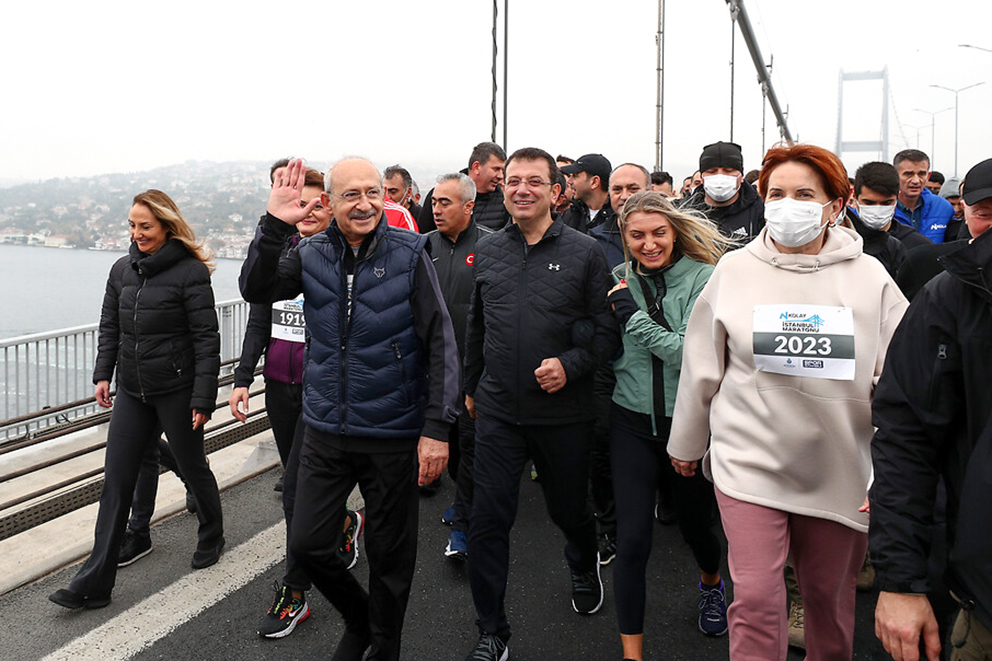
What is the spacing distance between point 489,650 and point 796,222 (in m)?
2.06

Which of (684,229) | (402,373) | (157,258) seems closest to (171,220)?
(157,258)

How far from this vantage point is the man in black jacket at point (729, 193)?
5426 mm

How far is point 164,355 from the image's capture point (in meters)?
4.17

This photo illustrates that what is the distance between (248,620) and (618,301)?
87.1 inches

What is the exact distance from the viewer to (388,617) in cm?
324

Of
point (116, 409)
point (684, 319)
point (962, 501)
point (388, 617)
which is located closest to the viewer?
point (962, 501)

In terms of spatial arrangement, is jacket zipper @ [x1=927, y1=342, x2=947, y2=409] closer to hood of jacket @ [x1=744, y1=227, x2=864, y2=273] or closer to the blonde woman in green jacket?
hood of jacket @ [x1=744, y1=227, x2=864, y2=273]

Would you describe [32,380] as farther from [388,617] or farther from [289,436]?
[388,617]

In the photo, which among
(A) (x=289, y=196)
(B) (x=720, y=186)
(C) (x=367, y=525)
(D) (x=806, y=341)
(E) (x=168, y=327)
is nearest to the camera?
(D) (x=806, y=341)

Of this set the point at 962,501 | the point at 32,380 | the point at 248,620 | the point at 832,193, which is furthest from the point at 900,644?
the point at 32,380

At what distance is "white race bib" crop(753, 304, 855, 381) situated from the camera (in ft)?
8.34

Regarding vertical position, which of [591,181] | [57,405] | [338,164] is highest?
[591,181]

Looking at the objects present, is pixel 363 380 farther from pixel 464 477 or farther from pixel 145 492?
pixel 145 492

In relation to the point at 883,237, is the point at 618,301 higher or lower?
Result: lower
